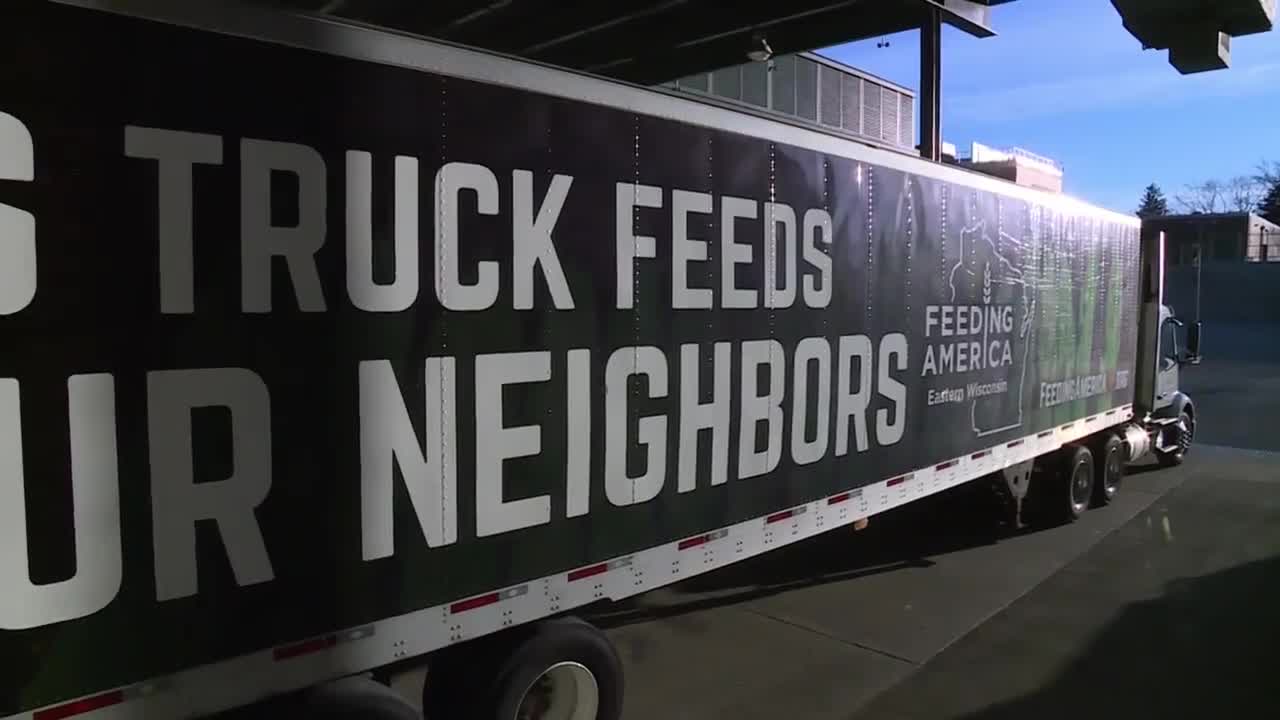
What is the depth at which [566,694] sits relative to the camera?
449cm

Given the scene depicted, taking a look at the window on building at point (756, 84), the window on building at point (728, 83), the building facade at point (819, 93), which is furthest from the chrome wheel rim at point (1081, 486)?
the window on building at point (756, 84)

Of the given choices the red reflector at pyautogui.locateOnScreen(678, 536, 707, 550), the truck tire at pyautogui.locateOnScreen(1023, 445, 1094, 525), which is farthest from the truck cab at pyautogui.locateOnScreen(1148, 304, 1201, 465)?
the red reflector at pyautogui.locateOnScreen(678, 536, 707, 550)

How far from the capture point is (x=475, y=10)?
36.2 ft

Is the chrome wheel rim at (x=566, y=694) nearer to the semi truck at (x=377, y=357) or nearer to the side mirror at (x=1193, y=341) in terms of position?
the semi truck at (x=377, y=357)

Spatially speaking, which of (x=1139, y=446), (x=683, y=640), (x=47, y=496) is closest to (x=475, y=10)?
(x=683, y=640)

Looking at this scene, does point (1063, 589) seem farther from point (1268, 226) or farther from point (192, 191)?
point (1268, 226)

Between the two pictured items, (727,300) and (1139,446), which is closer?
(727,300)

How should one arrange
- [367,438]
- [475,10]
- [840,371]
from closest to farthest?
[367,438] → [840,371] → [475,10]

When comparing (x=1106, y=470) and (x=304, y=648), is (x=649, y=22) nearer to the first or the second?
(x=1106, y=470)

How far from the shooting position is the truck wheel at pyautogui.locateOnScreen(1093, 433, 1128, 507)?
1104cm

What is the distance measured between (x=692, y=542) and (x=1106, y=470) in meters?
8.18

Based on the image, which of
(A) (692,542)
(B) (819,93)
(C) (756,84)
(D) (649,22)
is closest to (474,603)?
(A) (692,542)

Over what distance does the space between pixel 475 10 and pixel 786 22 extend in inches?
161

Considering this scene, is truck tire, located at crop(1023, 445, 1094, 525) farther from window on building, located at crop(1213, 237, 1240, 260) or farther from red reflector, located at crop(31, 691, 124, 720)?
→ window on building, located at crop(1213, 237, 1240, 260)
